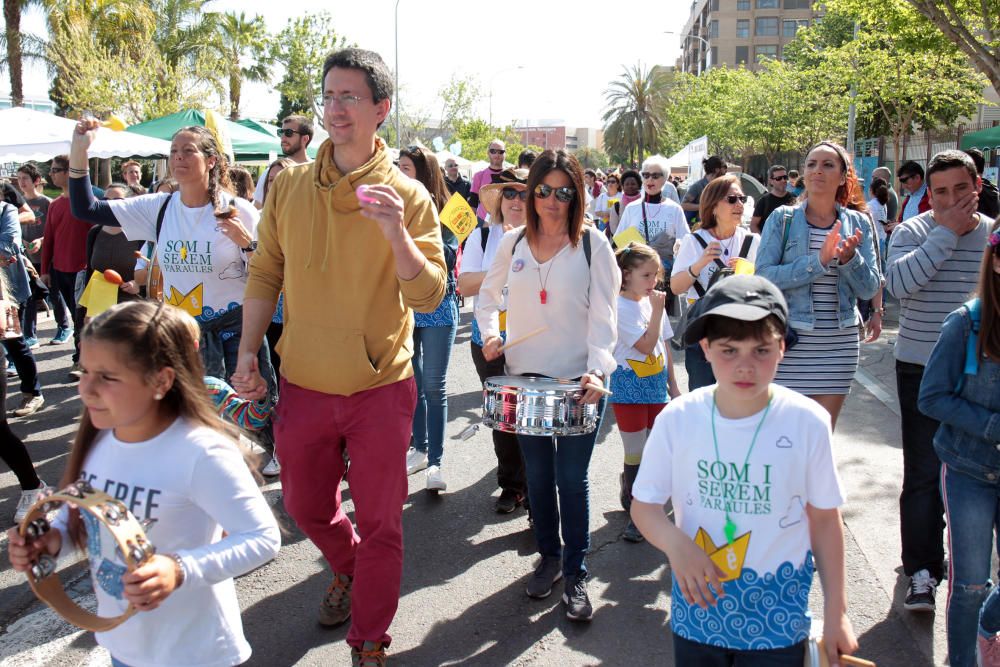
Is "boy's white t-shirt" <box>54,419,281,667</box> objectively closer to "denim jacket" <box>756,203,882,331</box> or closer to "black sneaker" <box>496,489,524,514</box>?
"denim jacket" <box>756,203,882,331</box>

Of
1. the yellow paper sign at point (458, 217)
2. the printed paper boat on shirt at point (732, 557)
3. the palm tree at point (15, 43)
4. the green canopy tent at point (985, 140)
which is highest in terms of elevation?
the palm tree at point (15, 43)

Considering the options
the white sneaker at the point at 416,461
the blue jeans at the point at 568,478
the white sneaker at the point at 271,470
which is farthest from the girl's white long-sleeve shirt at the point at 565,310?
the white sneaker at the point at 271,470

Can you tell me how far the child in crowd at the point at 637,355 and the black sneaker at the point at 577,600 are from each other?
1014 mm

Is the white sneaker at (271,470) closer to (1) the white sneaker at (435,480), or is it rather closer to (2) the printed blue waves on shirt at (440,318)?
(1) the white sneaker at (435,480)

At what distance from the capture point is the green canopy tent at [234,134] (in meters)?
16.4

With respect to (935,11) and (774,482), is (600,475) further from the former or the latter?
(935,11)

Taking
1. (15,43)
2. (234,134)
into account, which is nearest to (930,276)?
(234,134)

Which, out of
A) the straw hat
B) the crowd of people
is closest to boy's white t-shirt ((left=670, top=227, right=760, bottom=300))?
the crowd of people

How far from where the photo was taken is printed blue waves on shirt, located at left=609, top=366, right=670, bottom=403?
16.8 feet

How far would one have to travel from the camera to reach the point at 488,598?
4312mm

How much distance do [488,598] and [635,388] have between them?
4.98 feet

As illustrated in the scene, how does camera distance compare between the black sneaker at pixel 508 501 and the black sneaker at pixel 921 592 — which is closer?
the black sneaker at pixel 921 592

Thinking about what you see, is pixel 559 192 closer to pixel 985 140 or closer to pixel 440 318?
pixel 440 318

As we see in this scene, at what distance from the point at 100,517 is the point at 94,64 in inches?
985
